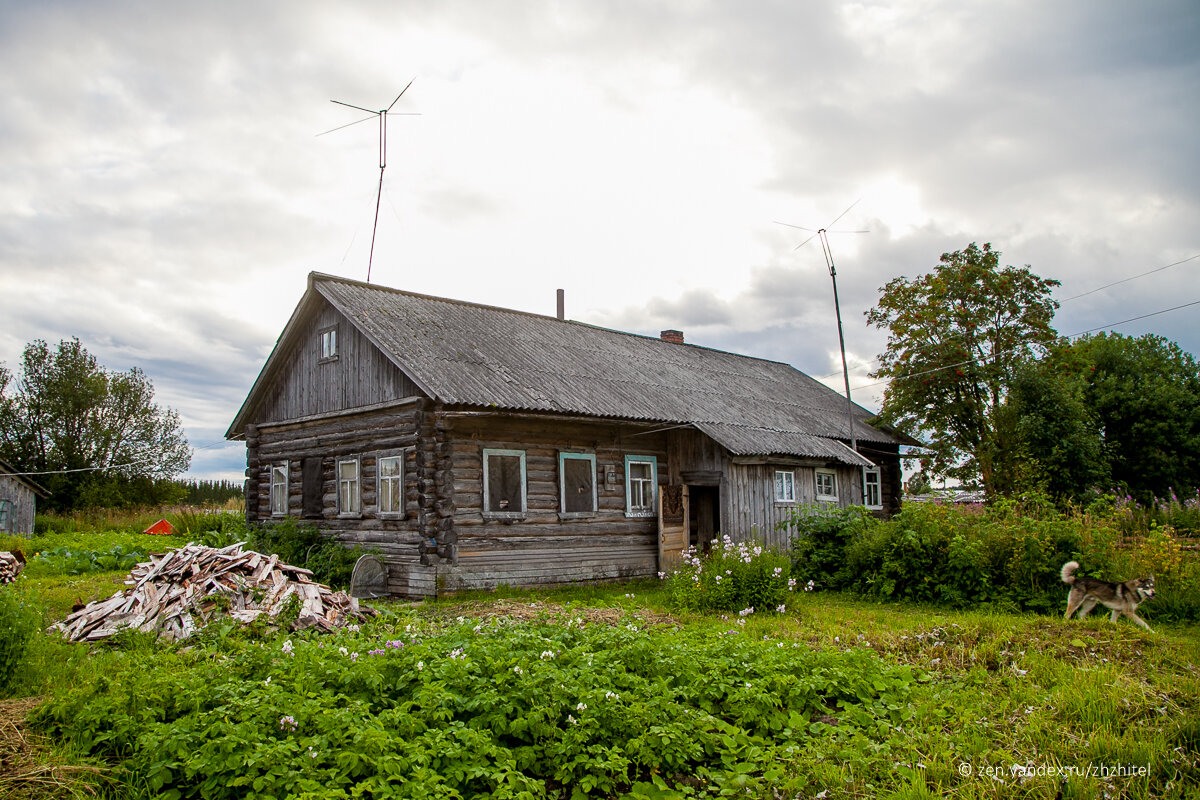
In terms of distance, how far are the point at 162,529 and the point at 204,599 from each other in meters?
18.8

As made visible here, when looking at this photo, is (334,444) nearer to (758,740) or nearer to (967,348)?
(758,740)

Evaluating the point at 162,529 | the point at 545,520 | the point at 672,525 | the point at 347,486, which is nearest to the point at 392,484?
the point at 347,486

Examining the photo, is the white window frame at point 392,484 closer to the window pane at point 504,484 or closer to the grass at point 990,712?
the window pane at point 504,484

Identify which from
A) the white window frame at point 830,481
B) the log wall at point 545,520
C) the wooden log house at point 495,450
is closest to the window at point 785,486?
the wooden log house at point 495,450

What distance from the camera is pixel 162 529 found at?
85.5ft

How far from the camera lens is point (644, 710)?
5.11 meters

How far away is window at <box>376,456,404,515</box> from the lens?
15258 millimetres

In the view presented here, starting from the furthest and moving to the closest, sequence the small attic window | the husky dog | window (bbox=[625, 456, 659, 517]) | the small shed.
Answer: the small shed, window (bbox=[625, 456, 659, 517]), the small attic window, the husky dog

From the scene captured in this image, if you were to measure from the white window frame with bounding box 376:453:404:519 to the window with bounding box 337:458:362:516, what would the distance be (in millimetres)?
769

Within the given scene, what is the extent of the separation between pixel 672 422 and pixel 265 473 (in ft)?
32.5

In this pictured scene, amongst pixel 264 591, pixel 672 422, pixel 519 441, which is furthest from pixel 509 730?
pixel 672 422

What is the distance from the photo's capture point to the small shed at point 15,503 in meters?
28.5

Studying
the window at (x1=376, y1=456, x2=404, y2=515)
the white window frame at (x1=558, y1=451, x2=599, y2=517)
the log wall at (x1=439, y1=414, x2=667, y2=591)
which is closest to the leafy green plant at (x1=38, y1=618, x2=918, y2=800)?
the log wall at (x1=439, y1=414, x2=667, y2=591)

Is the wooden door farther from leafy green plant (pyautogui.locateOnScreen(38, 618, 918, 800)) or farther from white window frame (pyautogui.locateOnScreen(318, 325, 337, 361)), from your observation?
leafy green plant (pyautogui.locateOnScreen(38, 618, 918, 800))
